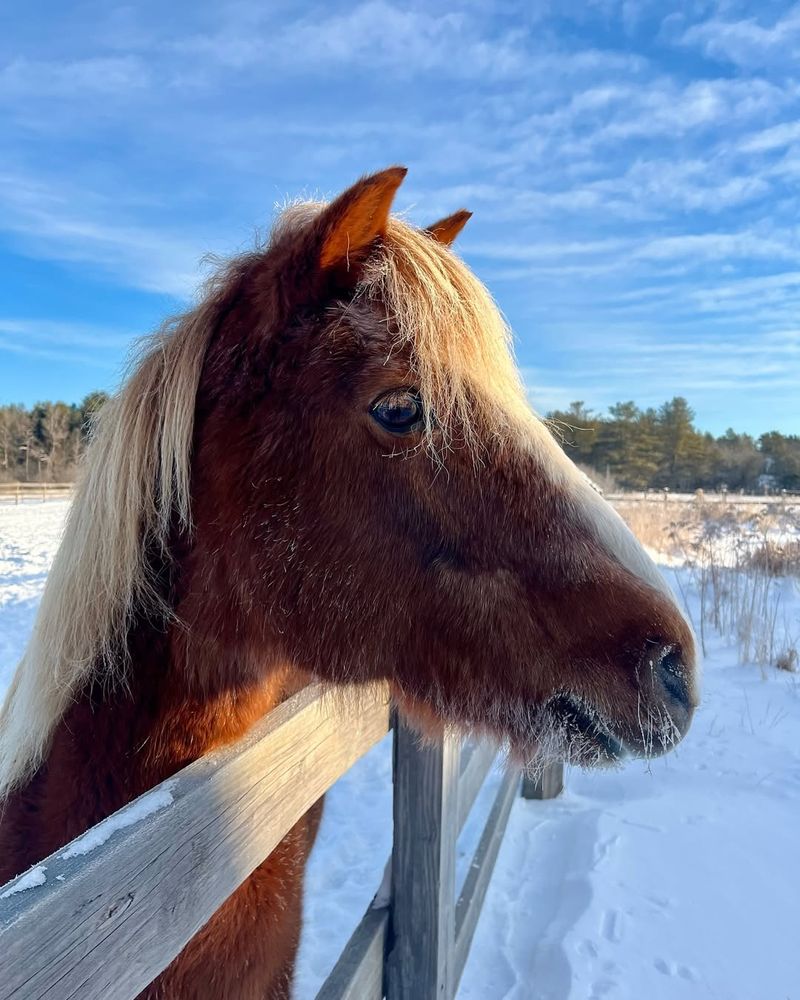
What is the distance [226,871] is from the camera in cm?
121

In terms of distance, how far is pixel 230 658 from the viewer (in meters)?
1.51

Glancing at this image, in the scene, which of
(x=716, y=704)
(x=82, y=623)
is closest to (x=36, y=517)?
(x=716, y=704)

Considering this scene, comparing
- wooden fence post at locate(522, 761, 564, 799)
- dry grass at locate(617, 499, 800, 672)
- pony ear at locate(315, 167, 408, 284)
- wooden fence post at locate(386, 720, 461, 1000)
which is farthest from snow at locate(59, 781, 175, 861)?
dry grass at locate(617, 499, 800, 672)

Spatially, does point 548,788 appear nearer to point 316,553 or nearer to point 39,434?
point 316,553

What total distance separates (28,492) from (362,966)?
37.1 m

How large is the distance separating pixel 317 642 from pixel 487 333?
33.0 inches

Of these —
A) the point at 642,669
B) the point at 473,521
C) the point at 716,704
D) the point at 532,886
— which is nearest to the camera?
the point at 642,669

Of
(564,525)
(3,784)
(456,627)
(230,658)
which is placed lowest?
(3,784)

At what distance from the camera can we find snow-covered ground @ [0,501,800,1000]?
9.37 ft

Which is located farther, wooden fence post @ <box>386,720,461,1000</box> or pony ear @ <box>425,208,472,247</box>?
wooden fence post @ <box>386,720,461,1000</box>

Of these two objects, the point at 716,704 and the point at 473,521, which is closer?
the point at 473,521

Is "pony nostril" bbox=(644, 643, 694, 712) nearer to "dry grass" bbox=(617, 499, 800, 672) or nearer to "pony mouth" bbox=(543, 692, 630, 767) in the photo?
"pony mouth" bbox=(543, 692, 630, 767)

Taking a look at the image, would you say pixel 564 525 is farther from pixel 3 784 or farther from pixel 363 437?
pixel 3 784

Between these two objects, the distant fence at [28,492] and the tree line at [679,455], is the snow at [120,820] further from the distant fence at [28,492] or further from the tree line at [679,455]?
the distant fence at [28,492]
